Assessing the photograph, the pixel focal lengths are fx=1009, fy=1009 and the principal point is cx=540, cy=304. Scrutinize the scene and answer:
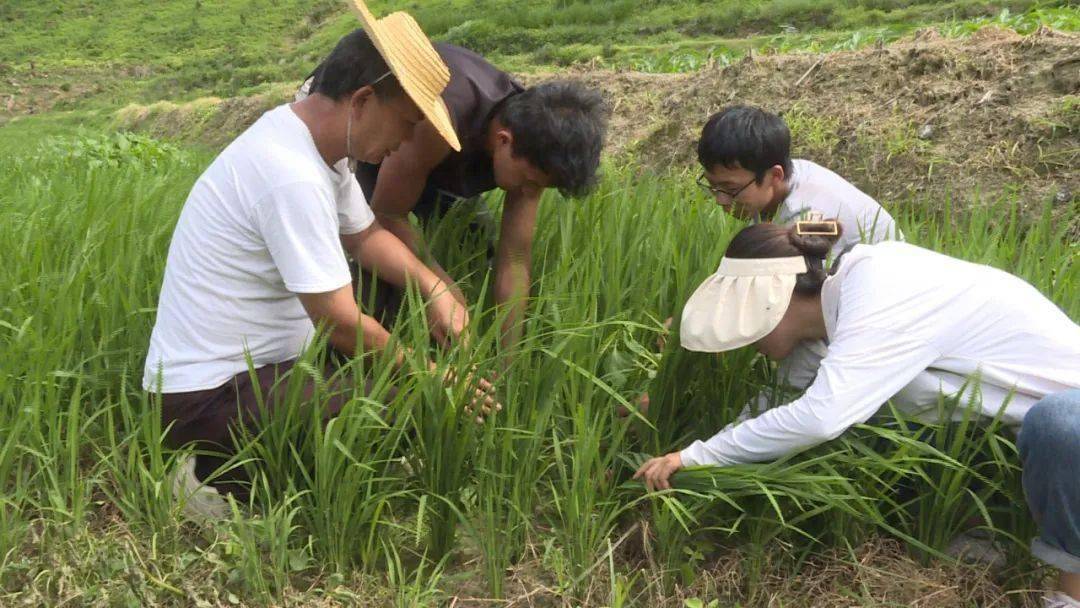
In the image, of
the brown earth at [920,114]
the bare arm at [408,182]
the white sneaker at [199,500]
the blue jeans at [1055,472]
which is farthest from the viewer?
the brown earth at [920,114]

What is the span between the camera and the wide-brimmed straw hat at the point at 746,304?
6.28 ft

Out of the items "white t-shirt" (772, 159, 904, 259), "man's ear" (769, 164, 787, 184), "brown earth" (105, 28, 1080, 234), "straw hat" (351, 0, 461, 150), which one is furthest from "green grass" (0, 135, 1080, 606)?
"brown earth" (105, 28, 1080, 234)

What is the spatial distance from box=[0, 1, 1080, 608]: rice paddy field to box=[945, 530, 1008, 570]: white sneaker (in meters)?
0.02

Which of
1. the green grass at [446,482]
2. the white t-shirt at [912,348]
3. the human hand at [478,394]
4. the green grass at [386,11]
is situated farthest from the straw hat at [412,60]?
the green grass at [386,11]

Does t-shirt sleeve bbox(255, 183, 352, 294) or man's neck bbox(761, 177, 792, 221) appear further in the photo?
man's neck bbox(761, 177, 792, 221)

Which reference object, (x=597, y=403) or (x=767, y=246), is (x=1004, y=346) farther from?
(x=597, y=403)

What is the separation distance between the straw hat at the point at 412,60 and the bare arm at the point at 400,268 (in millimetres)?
332

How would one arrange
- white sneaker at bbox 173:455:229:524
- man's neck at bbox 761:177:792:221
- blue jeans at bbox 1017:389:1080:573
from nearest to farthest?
1. blue jeans at bbox 1017:389:1080:573
2. white sneaker at bbox 173:455:229:524
3. man's neck at bbox 761:177:792:221

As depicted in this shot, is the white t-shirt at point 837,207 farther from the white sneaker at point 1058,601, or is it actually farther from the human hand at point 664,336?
the white sneaker at point 1058,601

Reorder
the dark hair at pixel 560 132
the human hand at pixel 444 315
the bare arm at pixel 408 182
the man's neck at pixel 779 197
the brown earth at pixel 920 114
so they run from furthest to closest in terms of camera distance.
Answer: the brown earth at pixel 920 114, the man's neck at pixel 779 197, the bare arm at pixel 408 182, the dark hair at pixel 560 132, the human hand at pixel 444 315

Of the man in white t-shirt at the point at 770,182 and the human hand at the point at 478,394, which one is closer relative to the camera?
the human hand at the point at 478,394

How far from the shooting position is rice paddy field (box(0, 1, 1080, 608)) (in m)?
1.87

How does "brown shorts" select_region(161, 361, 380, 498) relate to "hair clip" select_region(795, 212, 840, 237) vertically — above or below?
below

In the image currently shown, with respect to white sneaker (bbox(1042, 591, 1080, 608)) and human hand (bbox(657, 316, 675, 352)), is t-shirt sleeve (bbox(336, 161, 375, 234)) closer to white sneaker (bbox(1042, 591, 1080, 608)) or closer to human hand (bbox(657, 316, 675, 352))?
human hand (bbox(657, 316, 675, 352))
